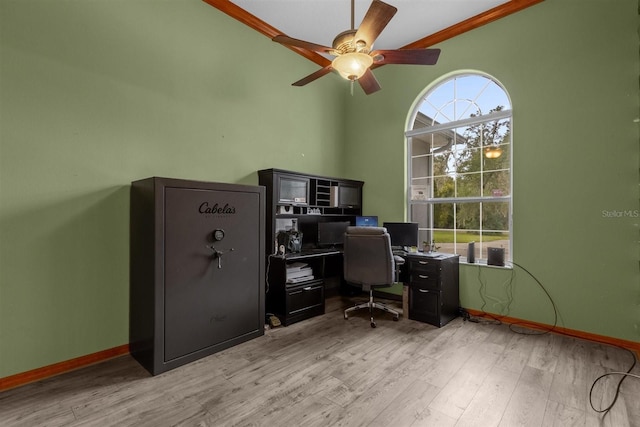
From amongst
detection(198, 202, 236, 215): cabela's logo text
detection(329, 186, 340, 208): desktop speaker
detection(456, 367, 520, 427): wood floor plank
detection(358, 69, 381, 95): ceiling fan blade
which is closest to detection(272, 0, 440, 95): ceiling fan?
detection(358, 69, 381, 95): ceiling fan blade

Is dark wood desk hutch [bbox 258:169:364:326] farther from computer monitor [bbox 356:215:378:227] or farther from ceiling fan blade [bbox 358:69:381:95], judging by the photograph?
ceiling fan blade [bbox 358:69:381:95]

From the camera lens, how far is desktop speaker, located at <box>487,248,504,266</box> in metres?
3.47

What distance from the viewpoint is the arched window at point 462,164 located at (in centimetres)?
361

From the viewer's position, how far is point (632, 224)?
9.04ft

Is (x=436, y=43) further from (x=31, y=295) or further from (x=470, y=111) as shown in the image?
(x=31, y=295)

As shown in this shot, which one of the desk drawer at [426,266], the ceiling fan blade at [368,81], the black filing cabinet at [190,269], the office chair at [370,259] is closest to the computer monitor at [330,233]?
the office chair at [370,259]

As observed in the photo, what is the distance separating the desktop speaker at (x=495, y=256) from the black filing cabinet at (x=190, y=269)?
2.76 metres

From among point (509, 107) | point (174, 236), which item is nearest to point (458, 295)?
point (509, 107)

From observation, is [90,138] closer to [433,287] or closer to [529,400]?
[433,287]

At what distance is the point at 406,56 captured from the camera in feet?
8.11

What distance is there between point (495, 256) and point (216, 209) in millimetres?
3203

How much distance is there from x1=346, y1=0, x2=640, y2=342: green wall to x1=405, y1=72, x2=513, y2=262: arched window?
0.65ft

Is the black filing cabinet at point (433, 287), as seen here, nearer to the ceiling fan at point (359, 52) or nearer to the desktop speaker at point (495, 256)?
the desktop speaker at point (495, 256)

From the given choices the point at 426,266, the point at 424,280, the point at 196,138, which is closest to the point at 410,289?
the point at 424,280
